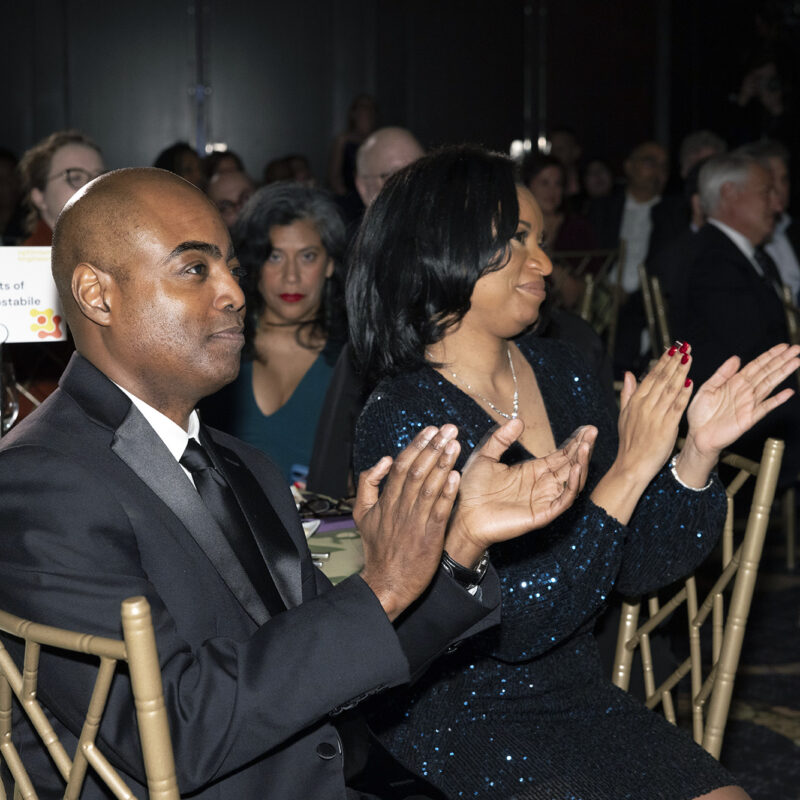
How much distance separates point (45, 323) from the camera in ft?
6.66

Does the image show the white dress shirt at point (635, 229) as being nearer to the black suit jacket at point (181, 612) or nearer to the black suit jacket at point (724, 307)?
the black suit jacket at point (724, 307)

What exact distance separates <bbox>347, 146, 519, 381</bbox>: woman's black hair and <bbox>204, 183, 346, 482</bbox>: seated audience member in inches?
44.1

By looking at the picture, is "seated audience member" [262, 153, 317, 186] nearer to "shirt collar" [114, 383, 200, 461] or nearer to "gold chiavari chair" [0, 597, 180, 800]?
"shirt collar" [114, 383, 200, 461]

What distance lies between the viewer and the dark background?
779 cm

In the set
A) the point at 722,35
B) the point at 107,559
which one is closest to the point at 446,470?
the point at 107,559

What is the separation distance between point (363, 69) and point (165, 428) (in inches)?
308

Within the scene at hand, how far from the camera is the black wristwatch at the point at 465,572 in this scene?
1.35 metres

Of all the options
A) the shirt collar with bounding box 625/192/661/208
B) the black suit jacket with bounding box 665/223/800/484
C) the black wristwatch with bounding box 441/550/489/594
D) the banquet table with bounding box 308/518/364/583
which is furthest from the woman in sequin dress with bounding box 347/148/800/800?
the shirt collar with bounding box 625/192/661/208

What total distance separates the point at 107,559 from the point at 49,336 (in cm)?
96

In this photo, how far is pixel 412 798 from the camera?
1504 millimetres

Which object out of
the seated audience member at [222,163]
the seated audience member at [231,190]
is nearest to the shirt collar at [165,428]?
the seated audience member at [231,190]

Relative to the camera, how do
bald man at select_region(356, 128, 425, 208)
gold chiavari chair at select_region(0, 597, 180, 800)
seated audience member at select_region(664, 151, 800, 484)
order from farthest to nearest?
1. bald man at select_region(356, 128, 425, 208)
2. seated audience member at select_region(664, 151, 800, 484)
3. gold chiavari chair at select_region(0, 597, 180, 800)

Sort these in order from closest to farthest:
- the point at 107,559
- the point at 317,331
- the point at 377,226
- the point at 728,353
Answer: the point at 107,559 < the point at 377,226 < the point at 317,331 < the point at 728,353

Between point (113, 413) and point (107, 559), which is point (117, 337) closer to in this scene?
point (113, 413)
